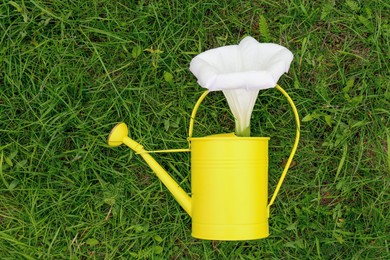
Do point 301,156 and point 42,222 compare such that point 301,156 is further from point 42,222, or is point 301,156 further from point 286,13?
point 42,222

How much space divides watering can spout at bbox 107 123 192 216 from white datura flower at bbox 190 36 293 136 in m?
0.28

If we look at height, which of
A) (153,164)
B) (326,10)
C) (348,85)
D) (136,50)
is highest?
(326,10)

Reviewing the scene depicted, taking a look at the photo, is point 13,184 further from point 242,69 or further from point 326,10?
point 326,10

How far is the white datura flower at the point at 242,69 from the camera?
1.56 meters

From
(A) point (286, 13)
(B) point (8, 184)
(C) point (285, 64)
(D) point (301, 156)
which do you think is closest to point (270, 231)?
(D) point (301, 156)

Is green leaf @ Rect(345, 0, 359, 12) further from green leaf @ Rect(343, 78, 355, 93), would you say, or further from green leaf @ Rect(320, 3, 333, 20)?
green leaf @ Rect(343, 78, 355, 93)

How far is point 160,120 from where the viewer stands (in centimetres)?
199

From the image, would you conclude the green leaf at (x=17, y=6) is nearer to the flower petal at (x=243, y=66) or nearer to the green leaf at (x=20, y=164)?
the green leaf at (x=20, y=164)

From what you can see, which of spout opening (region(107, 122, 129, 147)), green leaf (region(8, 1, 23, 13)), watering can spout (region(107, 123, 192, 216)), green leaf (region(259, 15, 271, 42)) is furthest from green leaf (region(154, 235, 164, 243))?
green leaf (region(8, 1, 23, 13))

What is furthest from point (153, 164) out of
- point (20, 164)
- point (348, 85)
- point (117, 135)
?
point (348, 85)

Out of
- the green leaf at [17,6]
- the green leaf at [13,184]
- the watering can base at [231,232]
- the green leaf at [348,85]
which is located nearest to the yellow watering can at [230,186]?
the watering can base at [231,232]

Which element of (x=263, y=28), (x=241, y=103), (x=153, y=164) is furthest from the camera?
(x=263, y=28)

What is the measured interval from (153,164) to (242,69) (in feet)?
1.42

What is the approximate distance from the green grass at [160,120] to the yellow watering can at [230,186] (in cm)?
21
